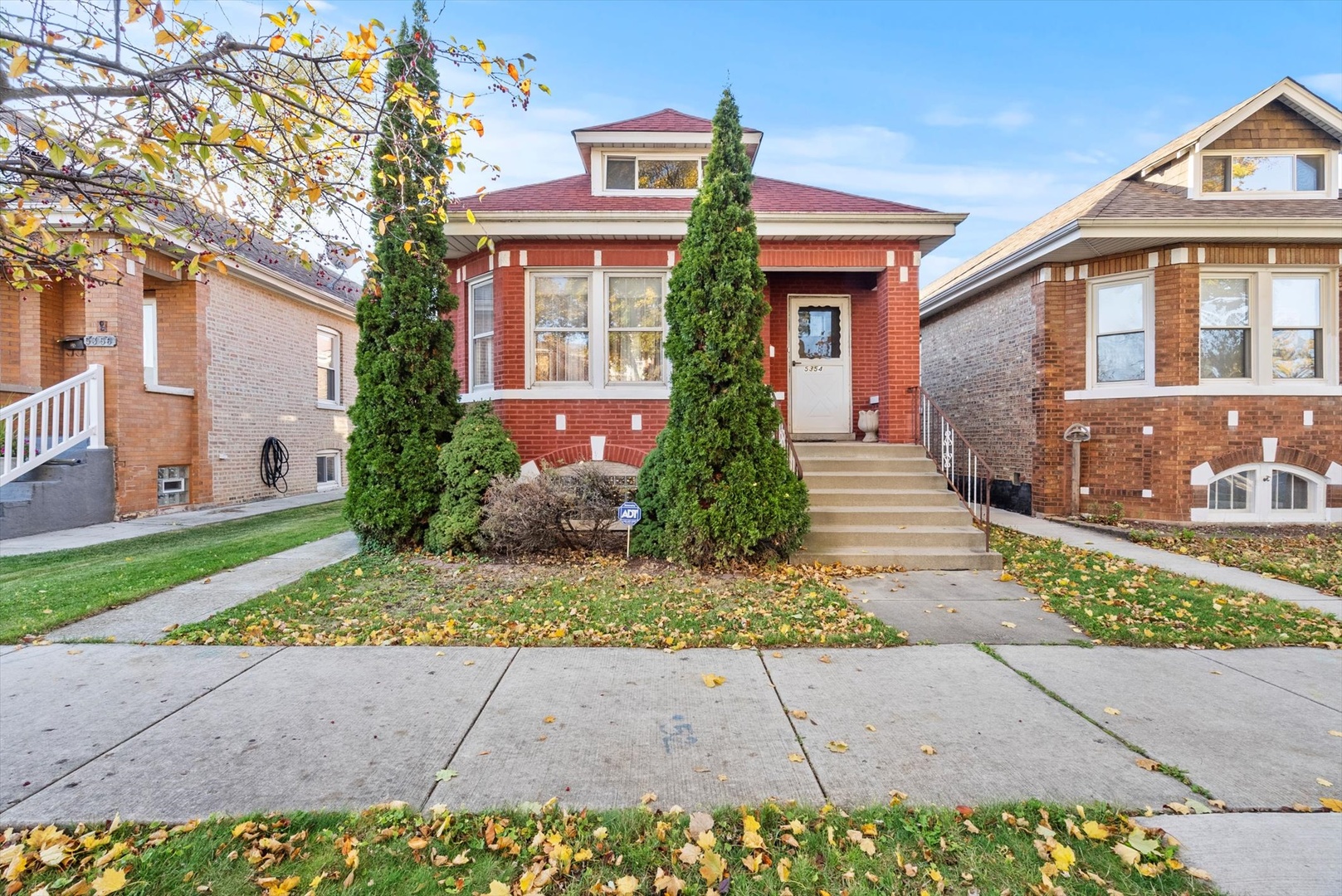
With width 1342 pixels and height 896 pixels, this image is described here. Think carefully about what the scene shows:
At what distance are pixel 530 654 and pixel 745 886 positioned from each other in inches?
92.8

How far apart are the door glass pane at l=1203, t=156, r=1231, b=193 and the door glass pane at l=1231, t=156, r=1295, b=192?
84 millimetres

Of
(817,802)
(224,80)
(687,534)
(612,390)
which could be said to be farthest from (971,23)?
(817,802)

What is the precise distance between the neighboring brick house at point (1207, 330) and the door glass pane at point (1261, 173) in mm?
20

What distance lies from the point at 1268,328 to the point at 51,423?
18.3 metres

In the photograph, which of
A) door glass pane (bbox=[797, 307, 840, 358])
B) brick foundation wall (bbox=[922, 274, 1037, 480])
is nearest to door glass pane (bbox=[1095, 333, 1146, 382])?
brick foundation wall (bbox=[922, 274, 1037, 480])

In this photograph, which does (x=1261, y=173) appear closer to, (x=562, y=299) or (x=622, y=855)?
(x=562, y=299)

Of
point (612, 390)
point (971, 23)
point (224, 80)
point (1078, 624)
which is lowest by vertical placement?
point (1078, 624)

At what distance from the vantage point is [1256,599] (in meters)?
5.26

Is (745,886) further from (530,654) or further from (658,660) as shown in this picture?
(530,654)

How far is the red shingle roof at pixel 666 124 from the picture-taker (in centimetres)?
903

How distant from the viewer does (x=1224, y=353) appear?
878 centimetres

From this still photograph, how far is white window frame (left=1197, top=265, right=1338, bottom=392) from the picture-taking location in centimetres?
859

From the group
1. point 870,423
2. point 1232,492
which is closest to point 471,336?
point 870,423

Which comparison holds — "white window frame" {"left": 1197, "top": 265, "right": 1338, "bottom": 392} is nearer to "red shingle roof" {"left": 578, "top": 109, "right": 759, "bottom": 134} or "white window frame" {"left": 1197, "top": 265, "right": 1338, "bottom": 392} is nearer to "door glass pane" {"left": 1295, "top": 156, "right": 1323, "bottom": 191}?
"door glass pane" {"left": 1295, "top": 156, "right": 1323, "bottom": 191}
